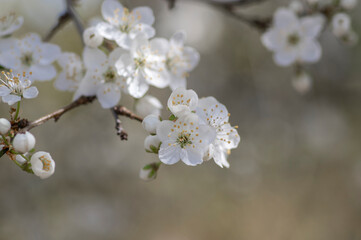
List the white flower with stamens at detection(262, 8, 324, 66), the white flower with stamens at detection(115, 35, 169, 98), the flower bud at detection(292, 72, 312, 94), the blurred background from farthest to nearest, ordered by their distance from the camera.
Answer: the blurred background, the flower bud at detection(292, 72, 312, 94), the white flower with stamens at detection(262, 8, 324, 66), the white flower with stamens at detection(115, 35, 169, 98)

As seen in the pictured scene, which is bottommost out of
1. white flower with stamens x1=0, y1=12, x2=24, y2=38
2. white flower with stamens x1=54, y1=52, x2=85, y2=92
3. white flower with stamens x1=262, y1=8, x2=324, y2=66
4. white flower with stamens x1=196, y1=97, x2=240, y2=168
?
white flower with stamens x1=0, y1=12, x2=24, y2=38

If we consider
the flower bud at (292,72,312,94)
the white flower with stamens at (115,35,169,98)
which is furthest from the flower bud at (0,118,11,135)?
the flower bud at (292,72,312,94)

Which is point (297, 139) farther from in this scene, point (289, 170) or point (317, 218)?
point (317, 218)

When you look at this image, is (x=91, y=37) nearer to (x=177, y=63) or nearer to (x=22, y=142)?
(x=177, y=63)

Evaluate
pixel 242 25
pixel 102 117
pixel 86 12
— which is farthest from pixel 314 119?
pixel 86 12

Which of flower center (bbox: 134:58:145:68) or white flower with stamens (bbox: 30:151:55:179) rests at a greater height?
flower center (bbox: 134:58:145:68)

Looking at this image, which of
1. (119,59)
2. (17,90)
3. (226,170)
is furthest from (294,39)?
(226,170)

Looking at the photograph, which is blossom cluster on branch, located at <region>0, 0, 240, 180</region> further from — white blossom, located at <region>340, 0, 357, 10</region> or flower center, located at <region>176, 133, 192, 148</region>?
white blossom, located at <region>340, 0, 357, 10</region>
